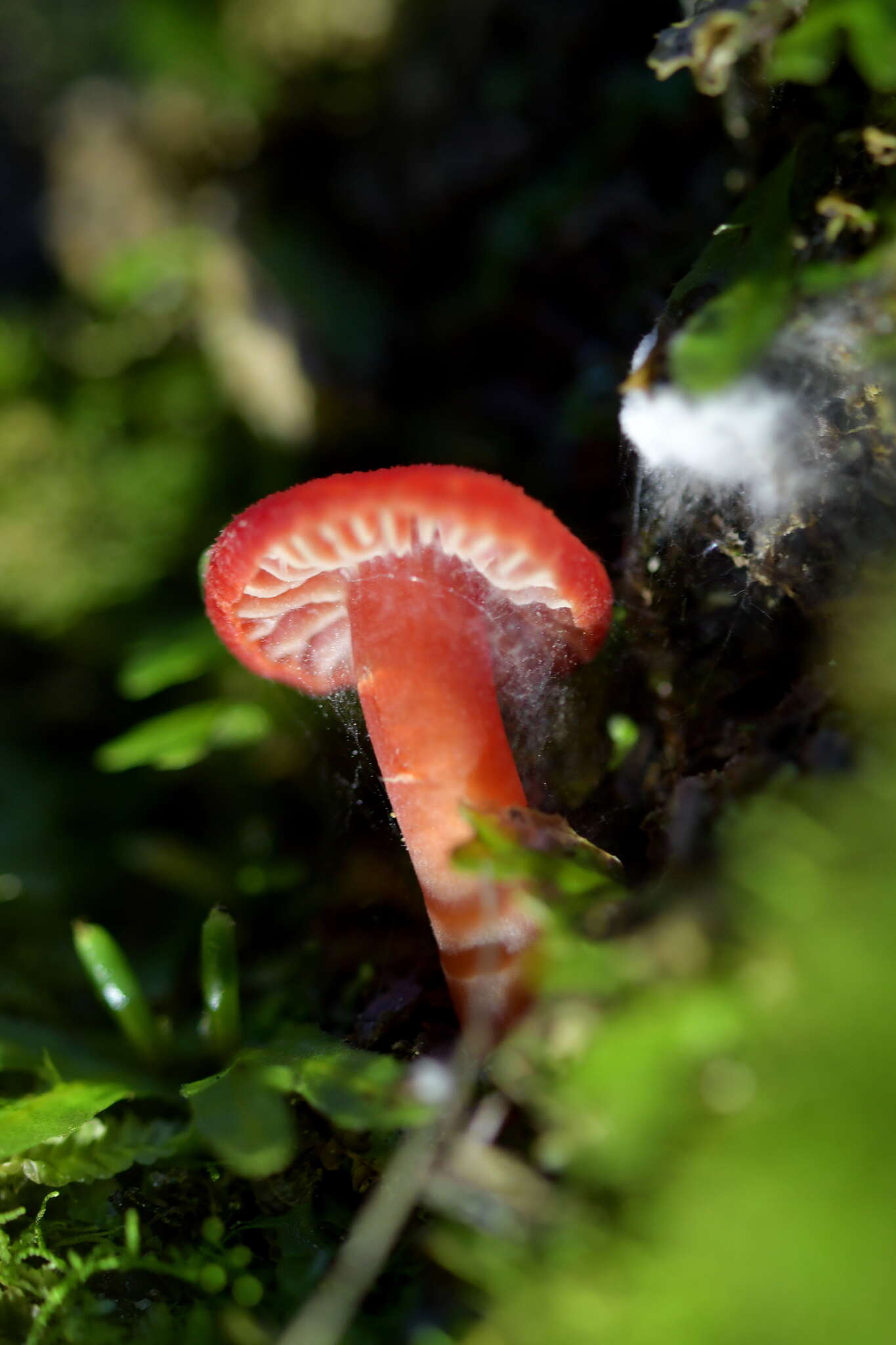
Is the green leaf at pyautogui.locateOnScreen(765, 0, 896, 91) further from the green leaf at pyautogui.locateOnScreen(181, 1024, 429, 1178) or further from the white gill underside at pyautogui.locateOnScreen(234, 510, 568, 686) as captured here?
the green leaf at pyautogui.locateOnScreen(181, 1024, 429, 1178)

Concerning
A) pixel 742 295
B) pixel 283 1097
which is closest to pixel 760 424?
pixel 742 295

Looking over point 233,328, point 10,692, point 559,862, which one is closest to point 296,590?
point 559,862

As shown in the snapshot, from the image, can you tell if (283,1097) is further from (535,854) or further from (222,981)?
(535,854)

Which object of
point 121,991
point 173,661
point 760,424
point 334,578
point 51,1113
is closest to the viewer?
point 760,424

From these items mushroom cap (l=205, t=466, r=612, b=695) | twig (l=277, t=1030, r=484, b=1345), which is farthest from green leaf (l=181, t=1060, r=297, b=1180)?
mushroom cap (l=205, t=466, r=612, b=695)

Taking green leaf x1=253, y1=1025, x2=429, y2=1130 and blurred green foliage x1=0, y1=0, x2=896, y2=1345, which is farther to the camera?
green leaf x1=253, y1=1025, x2=429, y2=1130

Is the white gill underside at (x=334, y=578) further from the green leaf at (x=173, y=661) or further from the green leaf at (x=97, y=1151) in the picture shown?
the green leaf at (x=97, y=1151)
